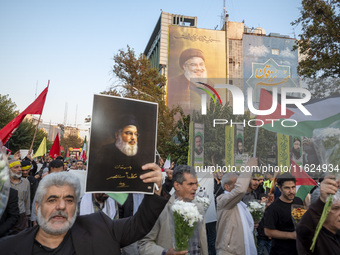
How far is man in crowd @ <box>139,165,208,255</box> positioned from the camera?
350 centimetres

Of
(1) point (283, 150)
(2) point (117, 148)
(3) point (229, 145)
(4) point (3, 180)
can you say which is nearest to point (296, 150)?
(1) point (283, 150)

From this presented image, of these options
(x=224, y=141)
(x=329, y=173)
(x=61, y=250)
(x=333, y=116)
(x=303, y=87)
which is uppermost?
(x=303, y=87)

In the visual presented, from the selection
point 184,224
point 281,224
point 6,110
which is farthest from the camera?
point 6,110

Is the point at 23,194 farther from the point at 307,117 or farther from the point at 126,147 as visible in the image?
the point at 307,117

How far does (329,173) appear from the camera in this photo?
3037 millimetres

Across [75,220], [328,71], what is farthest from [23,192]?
[328,71]

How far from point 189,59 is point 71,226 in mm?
43758

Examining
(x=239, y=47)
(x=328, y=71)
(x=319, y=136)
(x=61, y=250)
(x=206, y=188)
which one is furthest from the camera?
(x=239, y=47)

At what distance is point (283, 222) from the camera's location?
4340mm

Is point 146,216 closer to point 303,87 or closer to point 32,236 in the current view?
point 32,236

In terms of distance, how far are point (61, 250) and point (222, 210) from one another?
2.71 m

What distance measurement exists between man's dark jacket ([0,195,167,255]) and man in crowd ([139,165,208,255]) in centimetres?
100

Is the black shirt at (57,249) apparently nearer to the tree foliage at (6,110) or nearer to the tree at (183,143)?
the tree at (183,143)

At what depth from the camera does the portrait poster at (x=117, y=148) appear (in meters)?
2.39
